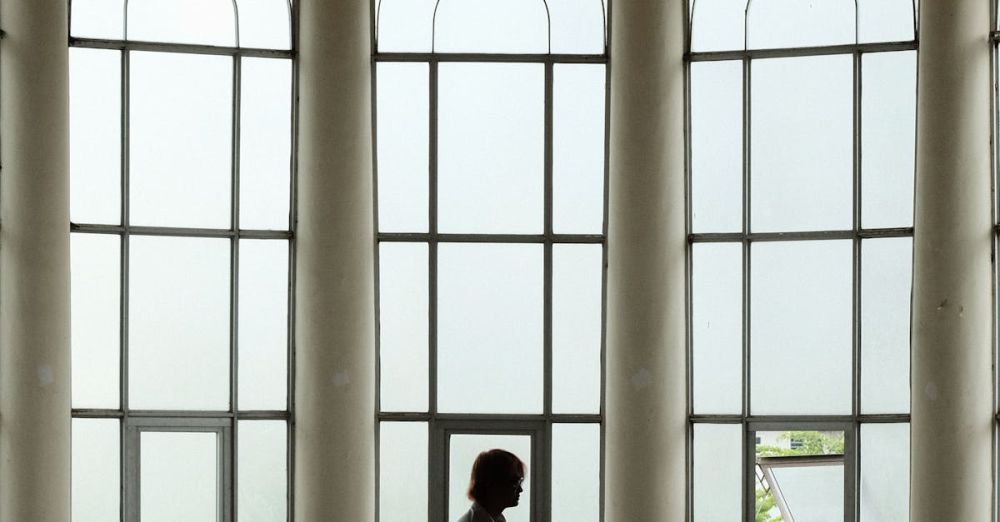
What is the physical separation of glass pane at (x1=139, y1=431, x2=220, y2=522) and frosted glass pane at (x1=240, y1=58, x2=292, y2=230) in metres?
1.87

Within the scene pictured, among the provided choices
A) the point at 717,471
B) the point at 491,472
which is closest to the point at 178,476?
the point at 717,471

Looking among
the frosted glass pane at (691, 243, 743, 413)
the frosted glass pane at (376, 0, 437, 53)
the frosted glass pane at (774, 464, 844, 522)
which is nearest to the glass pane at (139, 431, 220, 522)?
the frosted glass pane at (376, 0, 437, 53)

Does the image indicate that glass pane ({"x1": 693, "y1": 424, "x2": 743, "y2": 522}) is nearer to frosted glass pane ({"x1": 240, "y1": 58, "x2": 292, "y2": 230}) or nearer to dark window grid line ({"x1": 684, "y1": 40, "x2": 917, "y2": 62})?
dark window grid line ({"x1": 684, "y1": 40, "x2": 917, "y2": 62})

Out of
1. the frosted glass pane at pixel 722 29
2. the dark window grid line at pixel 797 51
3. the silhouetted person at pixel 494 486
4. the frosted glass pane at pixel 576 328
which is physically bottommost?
the silhouetted person at pixel 494 486

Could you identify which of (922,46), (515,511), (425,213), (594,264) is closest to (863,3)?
(922,46)

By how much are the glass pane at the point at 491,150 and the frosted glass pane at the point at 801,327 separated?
1982 millimetres

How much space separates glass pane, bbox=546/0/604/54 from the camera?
34.0 feet

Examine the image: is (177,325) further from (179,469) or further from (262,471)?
(262,471)

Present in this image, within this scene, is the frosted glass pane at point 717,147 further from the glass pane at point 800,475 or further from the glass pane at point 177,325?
the glass pane at point 177,325

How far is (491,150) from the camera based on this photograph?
10336 mm

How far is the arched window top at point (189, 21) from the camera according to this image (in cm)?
1010

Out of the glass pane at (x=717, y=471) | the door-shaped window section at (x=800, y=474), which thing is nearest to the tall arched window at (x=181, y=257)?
the glass pane at (x=717, y=471)

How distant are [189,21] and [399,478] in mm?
4221

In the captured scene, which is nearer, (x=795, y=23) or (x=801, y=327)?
(x=801, y=327)
